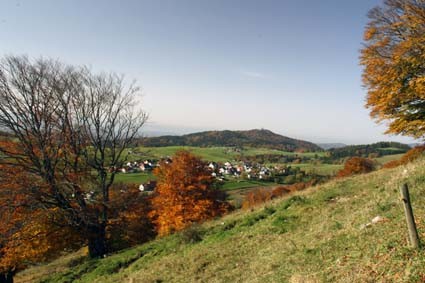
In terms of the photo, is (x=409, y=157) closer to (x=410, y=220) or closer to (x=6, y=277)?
(x=410, y=220)

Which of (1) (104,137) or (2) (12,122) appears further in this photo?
(1) (104,137)

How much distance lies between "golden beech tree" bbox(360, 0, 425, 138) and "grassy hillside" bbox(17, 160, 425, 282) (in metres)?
6.71

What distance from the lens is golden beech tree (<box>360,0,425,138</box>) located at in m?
16.9

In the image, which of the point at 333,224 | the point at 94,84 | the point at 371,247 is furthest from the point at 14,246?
the point at 371,247

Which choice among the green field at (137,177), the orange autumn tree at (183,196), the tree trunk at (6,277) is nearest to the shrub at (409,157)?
the orange autumn tree at (183,196)

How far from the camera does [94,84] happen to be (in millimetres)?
18250

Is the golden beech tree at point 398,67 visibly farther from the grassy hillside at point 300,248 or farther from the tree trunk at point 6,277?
the tree trunk at point 6,277

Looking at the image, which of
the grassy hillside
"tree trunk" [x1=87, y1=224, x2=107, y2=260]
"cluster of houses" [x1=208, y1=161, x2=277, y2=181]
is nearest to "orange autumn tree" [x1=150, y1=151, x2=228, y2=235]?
"tree trunk" [x1=87, y1=224, x2=107, y2=260]

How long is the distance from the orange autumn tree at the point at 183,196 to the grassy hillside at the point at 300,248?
15270 mm

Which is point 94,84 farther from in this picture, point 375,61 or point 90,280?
point 375,61

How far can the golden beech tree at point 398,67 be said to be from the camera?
16922mm

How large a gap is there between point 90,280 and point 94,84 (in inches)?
462

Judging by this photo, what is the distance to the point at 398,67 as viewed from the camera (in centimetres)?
1745

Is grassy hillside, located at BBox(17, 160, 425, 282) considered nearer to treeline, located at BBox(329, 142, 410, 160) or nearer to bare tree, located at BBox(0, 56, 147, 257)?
bare tree, located at BBox(0, 56, 147, 257)
